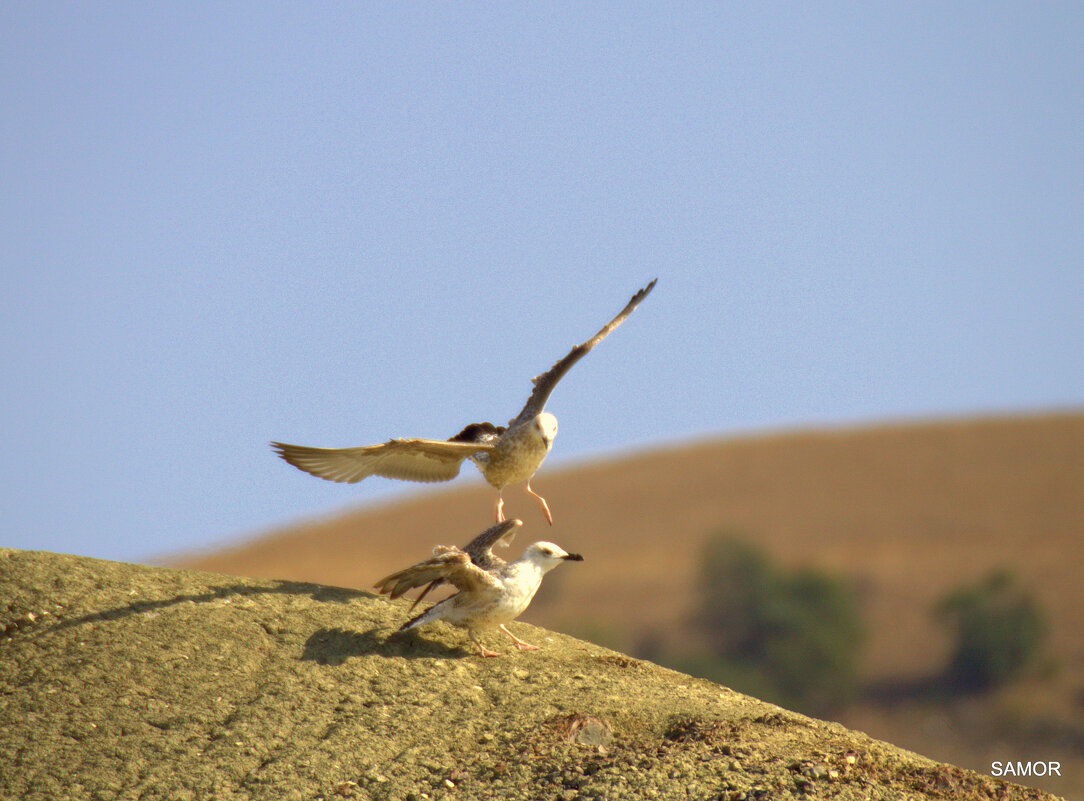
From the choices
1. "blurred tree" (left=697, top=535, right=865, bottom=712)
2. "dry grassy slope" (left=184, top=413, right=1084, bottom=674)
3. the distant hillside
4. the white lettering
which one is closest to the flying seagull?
the white lettering

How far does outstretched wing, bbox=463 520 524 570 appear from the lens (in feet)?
29.4

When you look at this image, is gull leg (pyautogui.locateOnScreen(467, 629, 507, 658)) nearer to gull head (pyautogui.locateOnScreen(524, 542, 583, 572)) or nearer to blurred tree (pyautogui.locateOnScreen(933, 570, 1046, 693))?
gull head (pyautogui.locateOnScreen(524, 542, 583, 572))

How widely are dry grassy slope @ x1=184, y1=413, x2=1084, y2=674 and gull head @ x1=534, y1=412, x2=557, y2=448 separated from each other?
33.8 meters

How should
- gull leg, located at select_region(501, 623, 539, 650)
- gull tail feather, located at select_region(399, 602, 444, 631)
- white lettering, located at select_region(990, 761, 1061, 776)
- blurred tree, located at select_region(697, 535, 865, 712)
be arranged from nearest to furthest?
gull tail feather, located at select_region(399, 602, 444, 631) < gull leg, located at select_region(501, 623, 539, 650) < white lettering, located at select_region(990, 761, 1061, 776) < blurred tree, located at select_region(697, 535, 865, 712)

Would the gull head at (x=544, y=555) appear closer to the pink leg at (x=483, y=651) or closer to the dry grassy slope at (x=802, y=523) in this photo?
the pink leg at (x=483, y=651)

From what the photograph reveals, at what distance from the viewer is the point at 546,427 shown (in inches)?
414

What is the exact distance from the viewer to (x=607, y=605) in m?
50.5

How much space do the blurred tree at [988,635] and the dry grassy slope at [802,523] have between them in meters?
1.52

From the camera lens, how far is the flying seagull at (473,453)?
9781mm

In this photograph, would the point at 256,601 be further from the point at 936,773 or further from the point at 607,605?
the point at 607,605

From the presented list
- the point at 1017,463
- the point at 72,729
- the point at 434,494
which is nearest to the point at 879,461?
the point at 1017,463

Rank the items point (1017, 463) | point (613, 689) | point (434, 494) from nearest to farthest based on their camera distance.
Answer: point (613, 689)
point (1017, 463)
point (434, 494)

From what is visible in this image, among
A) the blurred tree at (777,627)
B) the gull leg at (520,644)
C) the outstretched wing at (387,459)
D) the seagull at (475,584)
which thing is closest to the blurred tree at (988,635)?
the blurred tree at (777,627)

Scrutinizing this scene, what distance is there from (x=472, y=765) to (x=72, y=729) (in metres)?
2.36
